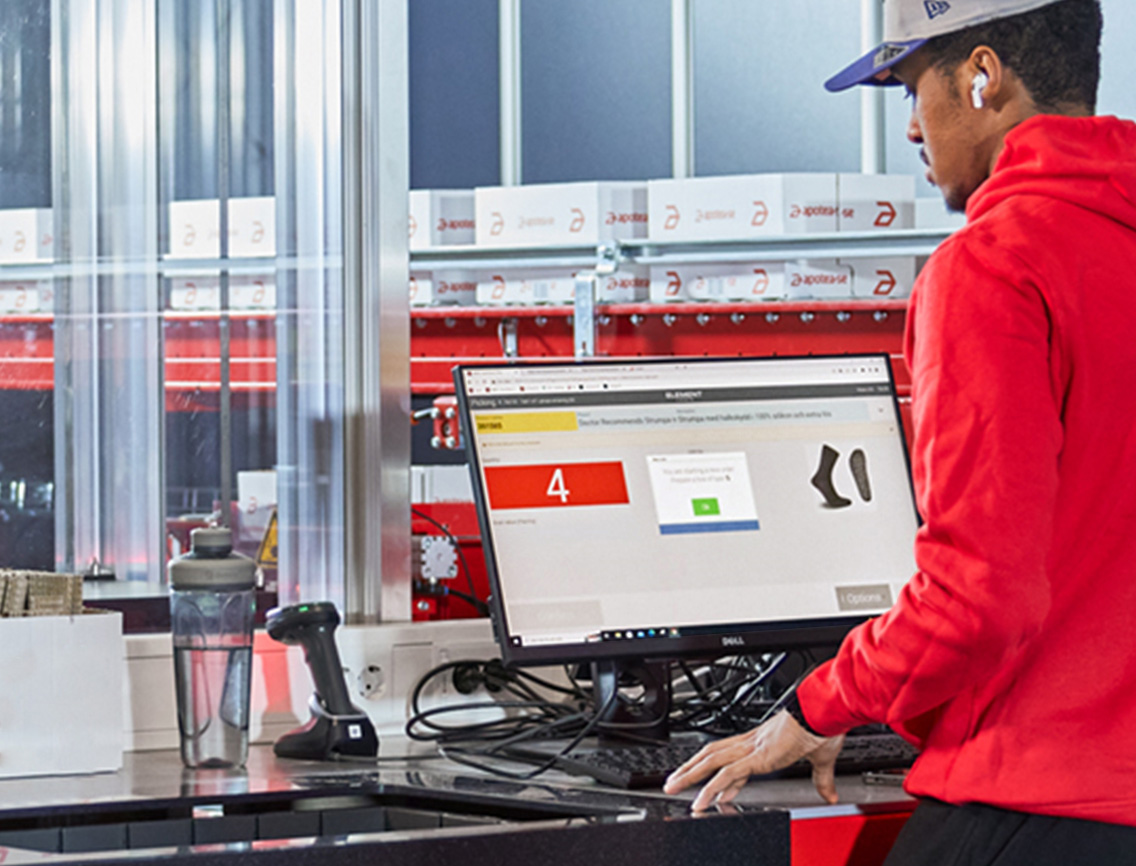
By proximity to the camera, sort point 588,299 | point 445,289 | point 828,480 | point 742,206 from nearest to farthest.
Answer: point 828,480 < point 588,299 < point 742,206 < point 445,289

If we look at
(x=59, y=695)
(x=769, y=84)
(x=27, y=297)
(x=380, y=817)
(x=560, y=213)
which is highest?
(x=769, y=84)

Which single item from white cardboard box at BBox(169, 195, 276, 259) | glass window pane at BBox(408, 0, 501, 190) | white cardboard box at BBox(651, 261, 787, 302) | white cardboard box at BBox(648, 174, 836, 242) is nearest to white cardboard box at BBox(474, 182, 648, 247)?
white cardboard box at BBox(648, 174, 836, 242)

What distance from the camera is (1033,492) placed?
3.02 feet

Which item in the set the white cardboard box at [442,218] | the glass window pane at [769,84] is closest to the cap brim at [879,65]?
the white cardboard box at [442,218]

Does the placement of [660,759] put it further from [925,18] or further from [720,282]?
[720,282]

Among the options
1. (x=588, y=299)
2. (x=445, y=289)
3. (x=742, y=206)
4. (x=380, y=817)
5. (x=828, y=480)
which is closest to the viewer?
(x=380, y=817)

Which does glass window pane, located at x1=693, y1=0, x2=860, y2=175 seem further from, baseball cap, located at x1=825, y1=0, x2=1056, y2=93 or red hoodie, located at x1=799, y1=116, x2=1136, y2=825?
red hoodie, located at x1=799, y1=116, x2=1136, y2=825

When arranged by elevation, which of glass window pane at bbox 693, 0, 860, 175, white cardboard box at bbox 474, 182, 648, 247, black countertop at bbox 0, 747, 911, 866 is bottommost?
black countertop at bbox 0, 747, 911, 866

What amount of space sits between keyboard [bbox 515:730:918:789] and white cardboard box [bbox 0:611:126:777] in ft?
1.40

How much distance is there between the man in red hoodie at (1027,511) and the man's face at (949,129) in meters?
0.04

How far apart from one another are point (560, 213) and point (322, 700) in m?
3.25

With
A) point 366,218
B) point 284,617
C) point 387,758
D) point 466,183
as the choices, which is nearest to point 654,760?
point 387,758

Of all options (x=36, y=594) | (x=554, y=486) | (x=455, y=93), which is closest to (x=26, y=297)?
(x=36, y=594)

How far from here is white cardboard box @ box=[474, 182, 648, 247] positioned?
14.8ft
